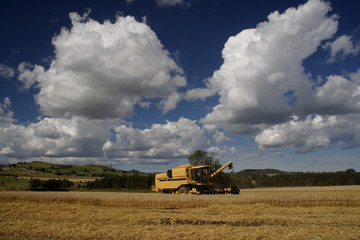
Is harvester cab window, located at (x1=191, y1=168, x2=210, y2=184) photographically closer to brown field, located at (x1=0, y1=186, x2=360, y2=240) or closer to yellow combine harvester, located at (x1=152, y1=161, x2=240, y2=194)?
yellow combine harvester, located at (x1=152, y1=161, x2=240, y2=194)

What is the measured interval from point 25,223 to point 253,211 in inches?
444

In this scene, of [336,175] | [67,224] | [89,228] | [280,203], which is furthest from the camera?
[336,175]

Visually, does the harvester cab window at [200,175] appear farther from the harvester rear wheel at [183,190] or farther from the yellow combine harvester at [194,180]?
the harvester rear wheel at [183,190]

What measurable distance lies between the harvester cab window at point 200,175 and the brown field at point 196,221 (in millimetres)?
9016

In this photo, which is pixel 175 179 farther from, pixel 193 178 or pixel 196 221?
pixel 196 221

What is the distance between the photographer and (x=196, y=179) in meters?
26.5

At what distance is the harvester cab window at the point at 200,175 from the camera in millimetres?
26562

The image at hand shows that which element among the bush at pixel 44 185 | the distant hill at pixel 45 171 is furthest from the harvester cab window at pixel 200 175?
the distant hill at pixel 45 171

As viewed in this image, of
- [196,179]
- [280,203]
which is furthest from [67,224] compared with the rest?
[196,179]

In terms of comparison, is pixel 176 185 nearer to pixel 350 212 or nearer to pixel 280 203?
pixel 280 203

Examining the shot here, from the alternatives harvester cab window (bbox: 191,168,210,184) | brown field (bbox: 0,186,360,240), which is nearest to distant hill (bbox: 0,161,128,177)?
harvester cab window (bbox: 191,168,210,184)

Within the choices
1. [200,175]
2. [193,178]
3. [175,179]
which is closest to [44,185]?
[175,179]

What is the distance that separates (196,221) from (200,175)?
49.3 feet

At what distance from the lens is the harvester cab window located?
26.6 metres
